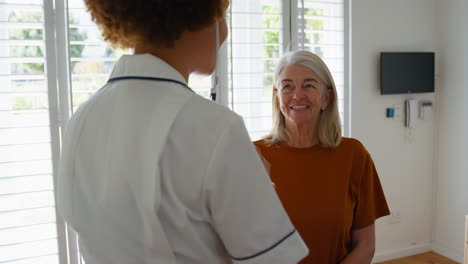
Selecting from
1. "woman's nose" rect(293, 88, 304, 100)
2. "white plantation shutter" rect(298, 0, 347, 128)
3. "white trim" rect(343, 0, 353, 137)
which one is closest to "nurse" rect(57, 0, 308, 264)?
"woman's nose" rect(293, 88, 304, 100)

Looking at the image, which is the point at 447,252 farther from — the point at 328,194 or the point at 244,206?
the point at 244,206

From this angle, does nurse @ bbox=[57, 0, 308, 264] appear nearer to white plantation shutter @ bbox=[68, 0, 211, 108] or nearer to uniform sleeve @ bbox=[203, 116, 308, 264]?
uniform sleeve @ bbox=[203, 116, 308, 264]

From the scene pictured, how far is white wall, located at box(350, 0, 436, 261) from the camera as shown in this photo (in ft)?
11.1

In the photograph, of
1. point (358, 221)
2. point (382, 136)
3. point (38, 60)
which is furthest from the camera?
point (382, 136)

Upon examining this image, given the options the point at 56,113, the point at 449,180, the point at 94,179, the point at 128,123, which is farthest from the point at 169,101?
the point at 449,180

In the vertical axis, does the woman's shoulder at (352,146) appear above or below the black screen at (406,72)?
below

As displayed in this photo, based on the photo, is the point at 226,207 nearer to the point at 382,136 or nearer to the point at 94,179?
the point at 94,179

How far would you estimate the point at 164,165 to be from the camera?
681 millimetres

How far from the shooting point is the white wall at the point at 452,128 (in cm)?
351

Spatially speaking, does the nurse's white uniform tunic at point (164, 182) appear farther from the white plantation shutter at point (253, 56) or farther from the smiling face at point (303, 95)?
the white plantation shutter at point (253, 56)

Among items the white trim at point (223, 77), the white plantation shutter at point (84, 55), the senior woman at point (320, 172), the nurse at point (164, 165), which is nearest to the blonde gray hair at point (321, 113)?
the senior woman at point (320, 172)

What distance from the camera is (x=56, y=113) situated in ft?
8.13

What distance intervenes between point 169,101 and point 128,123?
0.08 m

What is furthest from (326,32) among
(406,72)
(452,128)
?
(452,128)
